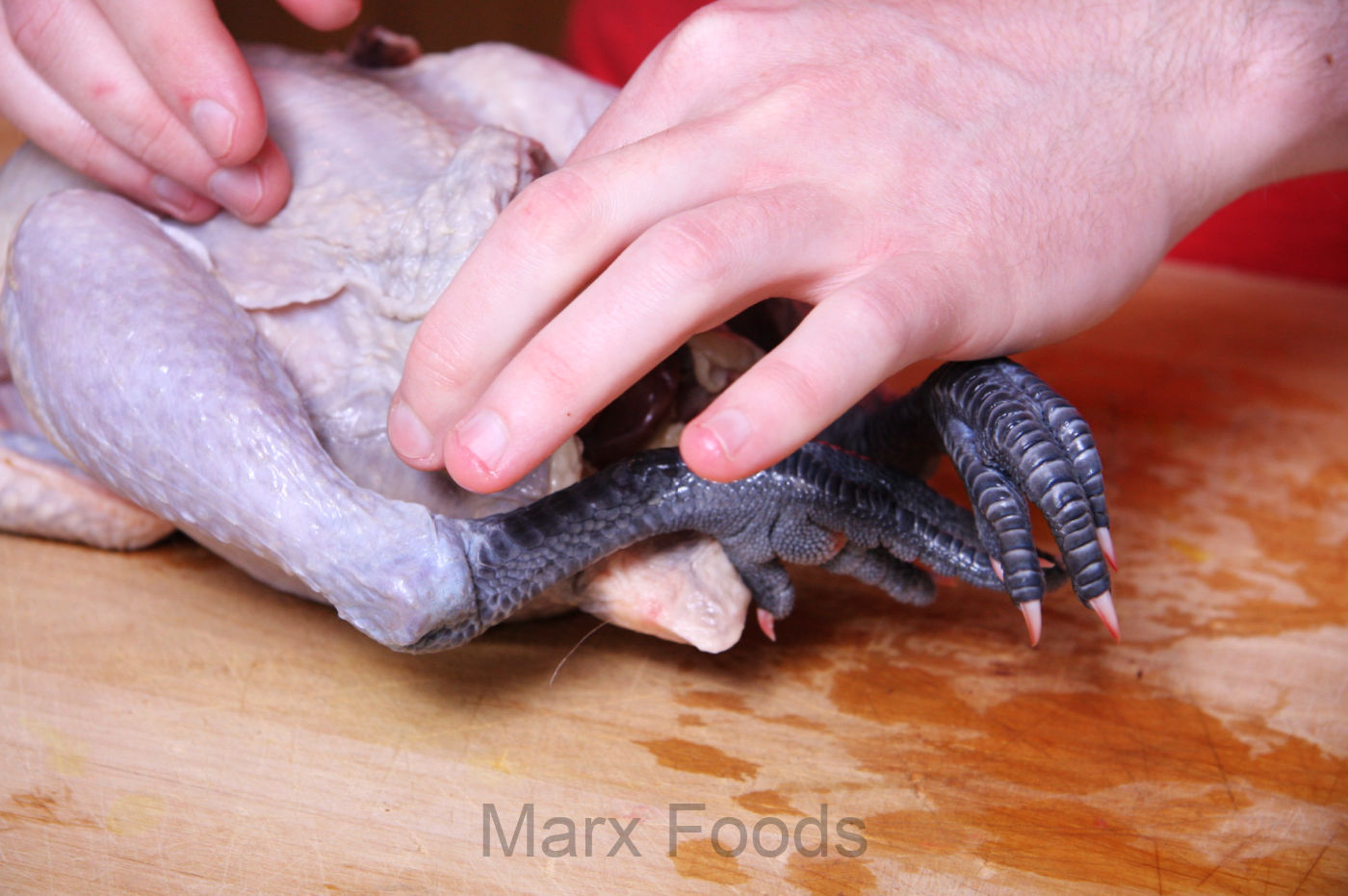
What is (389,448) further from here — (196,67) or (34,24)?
(34,24)

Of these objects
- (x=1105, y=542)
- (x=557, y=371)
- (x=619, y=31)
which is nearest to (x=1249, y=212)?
(x=619, y=31)

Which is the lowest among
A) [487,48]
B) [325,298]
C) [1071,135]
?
[325,298]

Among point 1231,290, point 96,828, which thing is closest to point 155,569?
point 96,828

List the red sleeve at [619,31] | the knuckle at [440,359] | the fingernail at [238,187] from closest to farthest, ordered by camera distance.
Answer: the knuckle at [440,359] < the fingernail at [238,187] < the red sleeve at [619,31]

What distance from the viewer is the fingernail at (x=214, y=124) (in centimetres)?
93

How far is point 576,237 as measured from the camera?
0.76 metres

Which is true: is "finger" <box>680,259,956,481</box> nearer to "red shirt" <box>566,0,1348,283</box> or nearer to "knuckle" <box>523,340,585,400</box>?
"knuckle" <box>523,340,585,400</box>

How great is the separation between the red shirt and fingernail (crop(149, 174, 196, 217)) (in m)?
1.13

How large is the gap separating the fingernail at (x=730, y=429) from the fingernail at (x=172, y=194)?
631 millimetres

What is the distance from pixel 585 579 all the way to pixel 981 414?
14.6 inches

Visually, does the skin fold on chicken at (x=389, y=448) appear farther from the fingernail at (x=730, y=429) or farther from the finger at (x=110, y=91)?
the fingernail at (x=730, y=429)

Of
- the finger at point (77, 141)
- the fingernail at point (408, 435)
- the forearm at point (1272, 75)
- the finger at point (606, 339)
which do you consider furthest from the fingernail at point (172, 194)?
the forearm at point (1272, 75)

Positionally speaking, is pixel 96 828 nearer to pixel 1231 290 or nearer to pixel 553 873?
pixel 553 873

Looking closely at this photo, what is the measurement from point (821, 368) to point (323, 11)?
0.64m
